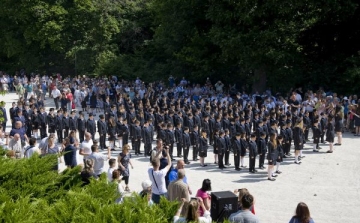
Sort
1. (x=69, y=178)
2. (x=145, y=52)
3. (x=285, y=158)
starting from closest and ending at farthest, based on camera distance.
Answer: (x=69, y=178) < (x=285, y=158) < (x=145, y=52)

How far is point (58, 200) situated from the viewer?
26.3ft

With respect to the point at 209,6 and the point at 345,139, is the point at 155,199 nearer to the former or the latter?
the point at 345,139

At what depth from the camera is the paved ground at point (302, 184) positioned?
43.7 ft

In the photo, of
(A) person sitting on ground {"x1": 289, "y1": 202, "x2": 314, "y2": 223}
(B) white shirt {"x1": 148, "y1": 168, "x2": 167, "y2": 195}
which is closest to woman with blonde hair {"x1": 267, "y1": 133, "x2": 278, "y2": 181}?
(B) white shirt {"x1": 148, "y1": 168, "x2": 167, "y2": 195}

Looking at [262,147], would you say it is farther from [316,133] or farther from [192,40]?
[192,40]

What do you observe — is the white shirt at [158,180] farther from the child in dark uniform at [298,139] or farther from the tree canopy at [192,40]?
the tree canopy at [192,40]

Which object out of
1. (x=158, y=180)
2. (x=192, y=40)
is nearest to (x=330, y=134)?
(x=158, y=180)

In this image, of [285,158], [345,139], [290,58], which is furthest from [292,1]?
[285,158]

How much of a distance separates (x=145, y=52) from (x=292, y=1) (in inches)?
548

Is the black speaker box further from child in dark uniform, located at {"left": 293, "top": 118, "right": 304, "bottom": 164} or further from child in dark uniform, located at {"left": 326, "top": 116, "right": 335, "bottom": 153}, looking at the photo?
child in dark uniform, located at {"left": 326, "top": 116, "right": 335, "bottom": 153}

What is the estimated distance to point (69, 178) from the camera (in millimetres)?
9430

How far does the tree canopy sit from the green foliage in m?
19.6

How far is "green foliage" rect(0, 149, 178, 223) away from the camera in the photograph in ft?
22.5

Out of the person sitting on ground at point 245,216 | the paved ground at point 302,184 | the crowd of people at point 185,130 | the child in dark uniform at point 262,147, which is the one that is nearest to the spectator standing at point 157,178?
the crowd of people at point 185,130
